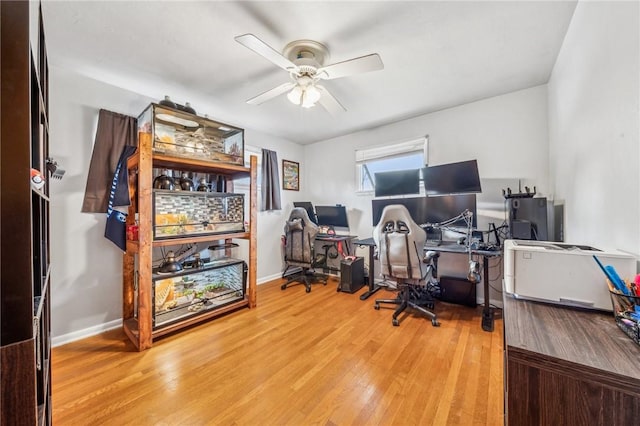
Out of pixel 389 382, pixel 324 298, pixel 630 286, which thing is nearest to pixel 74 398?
pixel 389 382

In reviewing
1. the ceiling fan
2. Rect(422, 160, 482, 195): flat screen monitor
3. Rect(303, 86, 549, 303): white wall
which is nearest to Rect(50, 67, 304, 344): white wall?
the ceiling fan

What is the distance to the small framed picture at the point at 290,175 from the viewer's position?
436 cm

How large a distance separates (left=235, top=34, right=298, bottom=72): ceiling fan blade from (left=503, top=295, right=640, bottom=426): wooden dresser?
1906mm

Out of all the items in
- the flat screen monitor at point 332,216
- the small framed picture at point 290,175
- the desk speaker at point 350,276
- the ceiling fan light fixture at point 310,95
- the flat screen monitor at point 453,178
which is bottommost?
the desk speaker at point 350,276

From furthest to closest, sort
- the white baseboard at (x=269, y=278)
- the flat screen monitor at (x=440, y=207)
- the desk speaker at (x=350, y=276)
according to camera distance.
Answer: the white baseboard at (x=269, y=278), the desk speaker at (x=350, y=276), the flat screen monitor at (x=440, y=207)

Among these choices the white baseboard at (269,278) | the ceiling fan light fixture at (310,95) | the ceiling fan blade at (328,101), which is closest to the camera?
the ceiling fan light fixture at (310,95)

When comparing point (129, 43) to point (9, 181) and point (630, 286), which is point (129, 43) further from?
point (630, 286)

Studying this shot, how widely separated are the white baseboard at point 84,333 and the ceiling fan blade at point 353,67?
3124 mm

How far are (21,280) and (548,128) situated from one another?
12.5ft

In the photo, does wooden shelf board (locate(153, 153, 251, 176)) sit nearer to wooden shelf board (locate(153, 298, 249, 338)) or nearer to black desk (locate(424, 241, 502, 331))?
wooden shelf board (locate(153, 298, 249, 338))

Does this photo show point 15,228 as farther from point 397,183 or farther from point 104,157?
point 397,183

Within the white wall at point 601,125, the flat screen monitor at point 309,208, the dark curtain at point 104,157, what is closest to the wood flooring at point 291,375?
the white wall at point 601,125

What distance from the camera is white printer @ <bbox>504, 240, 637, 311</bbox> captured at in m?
0.94

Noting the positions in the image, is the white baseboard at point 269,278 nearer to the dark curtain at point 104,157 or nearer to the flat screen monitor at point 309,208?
the flat screen monitor at point 309,208
